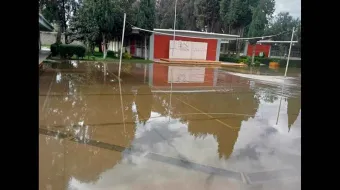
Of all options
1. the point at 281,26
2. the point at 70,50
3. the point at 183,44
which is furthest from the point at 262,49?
the point at 70,50

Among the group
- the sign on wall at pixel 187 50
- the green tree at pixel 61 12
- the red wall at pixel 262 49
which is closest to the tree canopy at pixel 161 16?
Answer: the green tree at pixel 61 12

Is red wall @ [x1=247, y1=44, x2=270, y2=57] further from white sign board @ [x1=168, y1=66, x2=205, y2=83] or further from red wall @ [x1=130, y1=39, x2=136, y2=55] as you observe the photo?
white sign board @ [x1=168, y1=66, x2=205, y2=83]

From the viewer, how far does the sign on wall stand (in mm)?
22109

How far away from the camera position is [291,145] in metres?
4.45

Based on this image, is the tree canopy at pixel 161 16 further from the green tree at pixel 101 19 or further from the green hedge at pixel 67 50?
the green hedge at pixel 67 50

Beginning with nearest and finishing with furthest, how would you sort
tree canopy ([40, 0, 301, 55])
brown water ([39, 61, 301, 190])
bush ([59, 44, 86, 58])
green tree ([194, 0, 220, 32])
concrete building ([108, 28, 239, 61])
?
1. brown water ([39, 61, 301, 190])
2. bush ([59, 44, 86, 58])
3. tree canopy ([40, 0, 301, 55])
4. concrete building ([108, 28, 239, 61])
5. green tree ([194, 0, 220, 32])

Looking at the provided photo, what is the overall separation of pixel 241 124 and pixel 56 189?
4018 mm

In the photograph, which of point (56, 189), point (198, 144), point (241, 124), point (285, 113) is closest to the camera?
point (56, 189)

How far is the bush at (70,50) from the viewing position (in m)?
18.3

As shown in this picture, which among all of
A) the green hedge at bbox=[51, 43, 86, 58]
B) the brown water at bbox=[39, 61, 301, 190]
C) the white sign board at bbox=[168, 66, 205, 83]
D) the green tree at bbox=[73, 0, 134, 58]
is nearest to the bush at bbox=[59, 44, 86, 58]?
the green hedge at bbox=[51, 43, 86, 58]
